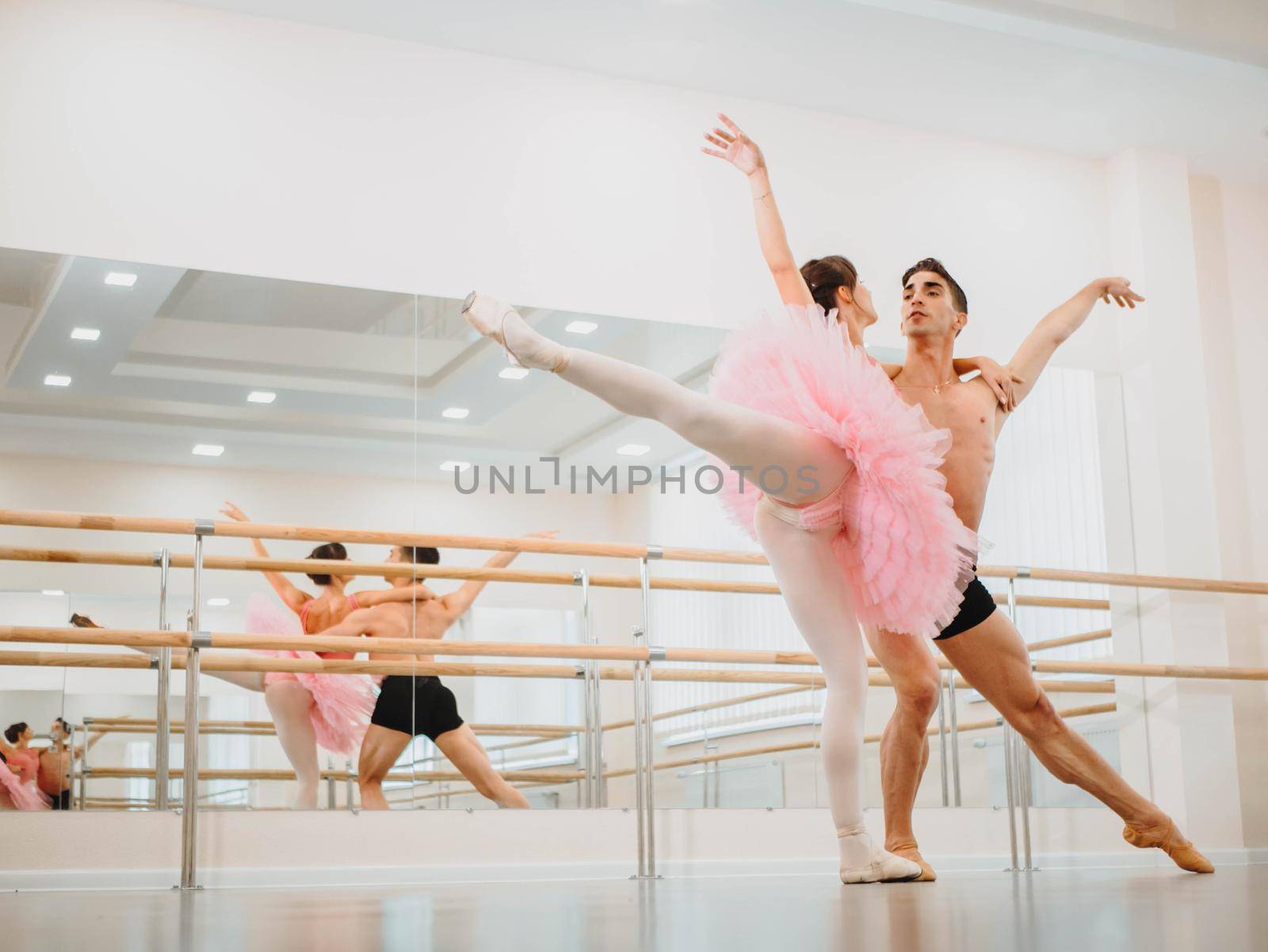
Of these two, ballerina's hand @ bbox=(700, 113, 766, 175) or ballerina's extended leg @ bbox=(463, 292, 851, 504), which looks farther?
ballerina's hand @ bbox=(700, 113, 766, 175)

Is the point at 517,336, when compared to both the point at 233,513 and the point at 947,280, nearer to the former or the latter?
the point at 947,280

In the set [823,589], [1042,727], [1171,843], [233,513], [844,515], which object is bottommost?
[1171,843]

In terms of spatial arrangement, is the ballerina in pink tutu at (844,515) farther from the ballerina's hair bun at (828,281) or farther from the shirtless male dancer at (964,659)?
the ballerina's hair bun at (828,281)

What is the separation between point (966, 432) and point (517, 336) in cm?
117

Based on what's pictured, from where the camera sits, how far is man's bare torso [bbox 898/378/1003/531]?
2.82 metres

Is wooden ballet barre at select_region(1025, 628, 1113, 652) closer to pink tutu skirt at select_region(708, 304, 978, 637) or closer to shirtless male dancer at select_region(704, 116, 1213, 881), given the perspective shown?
shirtless male dancer at select_region(704, 116, 1213, 881)

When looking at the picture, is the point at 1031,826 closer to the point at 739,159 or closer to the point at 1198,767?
the point at 1198,767

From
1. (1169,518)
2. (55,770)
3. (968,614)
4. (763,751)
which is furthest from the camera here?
(1169,518)

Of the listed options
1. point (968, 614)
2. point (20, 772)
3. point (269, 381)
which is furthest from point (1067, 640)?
point (20, 772)

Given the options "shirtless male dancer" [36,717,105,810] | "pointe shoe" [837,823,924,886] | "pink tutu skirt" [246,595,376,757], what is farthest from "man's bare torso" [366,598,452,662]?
"pointe shoe" [837,823,924,886]

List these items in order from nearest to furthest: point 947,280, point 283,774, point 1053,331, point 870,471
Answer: point 870,471
point 947,280
point 1053,331
point 283,774

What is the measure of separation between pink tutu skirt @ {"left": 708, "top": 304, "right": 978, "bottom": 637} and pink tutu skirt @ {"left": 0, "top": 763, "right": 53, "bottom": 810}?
2014 millimetres

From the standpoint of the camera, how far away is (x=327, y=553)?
3738 millimetres

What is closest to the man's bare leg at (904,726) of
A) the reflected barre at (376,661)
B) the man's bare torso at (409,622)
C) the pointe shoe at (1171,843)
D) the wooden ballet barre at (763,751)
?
the pointe shoe at (1171,843)
